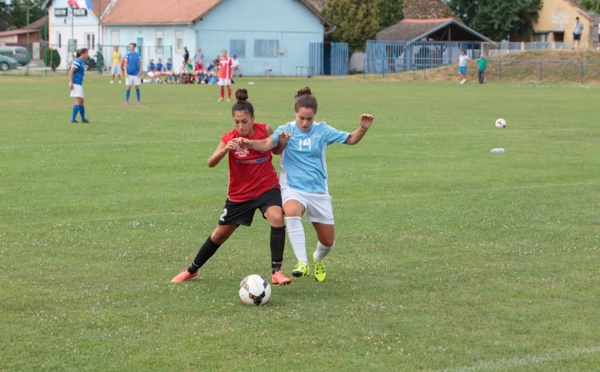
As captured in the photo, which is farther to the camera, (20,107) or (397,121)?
(20,107)

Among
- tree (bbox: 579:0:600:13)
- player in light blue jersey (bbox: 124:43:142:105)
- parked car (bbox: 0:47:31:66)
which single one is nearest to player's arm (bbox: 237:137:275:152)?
player in light blue jersey (bbox: 124:43:142:105)

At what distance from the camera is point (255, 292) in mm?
7516

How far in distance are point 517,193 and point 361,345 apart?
7.73m

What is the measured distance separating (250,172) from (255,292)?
1331 mm

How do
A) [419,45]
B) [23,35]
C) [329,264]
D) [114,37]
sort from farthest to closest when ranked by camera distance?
[23,35]
[114,37]
[419,45]
[329,264]

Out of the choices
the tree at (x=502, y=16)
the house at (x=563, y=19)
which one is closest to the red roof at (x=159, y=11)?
the tree at (x=502, y=16)

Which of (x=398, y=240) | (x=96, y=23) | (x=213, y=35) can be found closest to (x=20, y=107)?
(x=398, y=240)

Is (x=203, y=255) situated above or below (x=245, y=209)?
below

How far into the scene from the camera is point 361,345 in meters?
6.59

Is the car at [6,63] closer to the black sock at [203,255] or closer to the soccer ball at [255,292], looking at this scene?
the black sock at [203,255]

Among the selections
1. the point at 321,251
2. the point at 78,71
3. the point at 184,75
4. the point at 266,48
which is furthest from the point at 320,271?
the point at 266,48

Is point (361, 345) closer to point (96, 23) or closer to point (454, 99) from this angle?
point (454, 99)

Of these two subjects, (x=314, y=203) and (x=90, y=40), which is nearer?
(x=314, y=203)

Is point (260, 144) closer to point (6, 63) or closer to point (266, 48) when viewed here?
point (6, 63)
